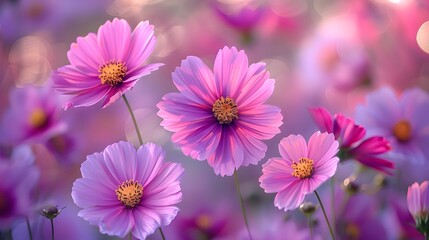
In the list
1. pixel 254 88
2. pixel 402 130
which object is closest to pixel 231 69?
pixel 254 88

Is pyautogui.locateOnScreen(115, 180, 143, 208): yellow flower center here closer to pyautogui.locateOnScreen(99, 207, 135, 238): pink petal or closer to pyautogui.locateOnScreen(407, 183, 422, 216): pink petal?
pyautogui.locateOnScreen(99, 207, 135, 238): pink petal

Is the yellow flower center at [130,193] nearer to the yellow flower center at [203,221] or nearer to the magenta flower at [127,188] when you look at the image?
the magenta flower at [127,188]

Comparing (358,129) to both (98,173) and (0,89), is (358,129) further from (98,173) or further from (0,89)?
(0,89)

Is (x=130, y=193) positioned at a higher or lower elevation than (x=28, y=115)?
lower

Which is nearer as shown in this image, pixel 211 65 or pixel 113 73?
pixel 113 73

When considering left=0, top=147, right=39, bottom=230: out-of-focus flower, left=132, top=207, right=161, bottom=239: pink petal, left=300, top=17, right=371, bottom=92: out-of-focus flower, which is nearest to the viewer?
left=132, top=207, right=161, bottom=239: pink petal

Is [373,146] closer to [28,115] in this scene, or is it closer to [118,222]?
[118,222]

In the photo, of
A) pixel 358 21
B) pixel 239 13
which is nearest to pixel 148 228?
pixel 239 13

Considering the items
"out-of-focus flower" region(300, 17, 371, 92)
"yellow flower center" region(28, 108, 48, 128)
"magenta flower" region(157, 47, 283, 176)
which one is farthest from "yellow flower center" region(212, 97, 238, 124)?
"out-of-focus flower" region(300, 17, 371, 92)
